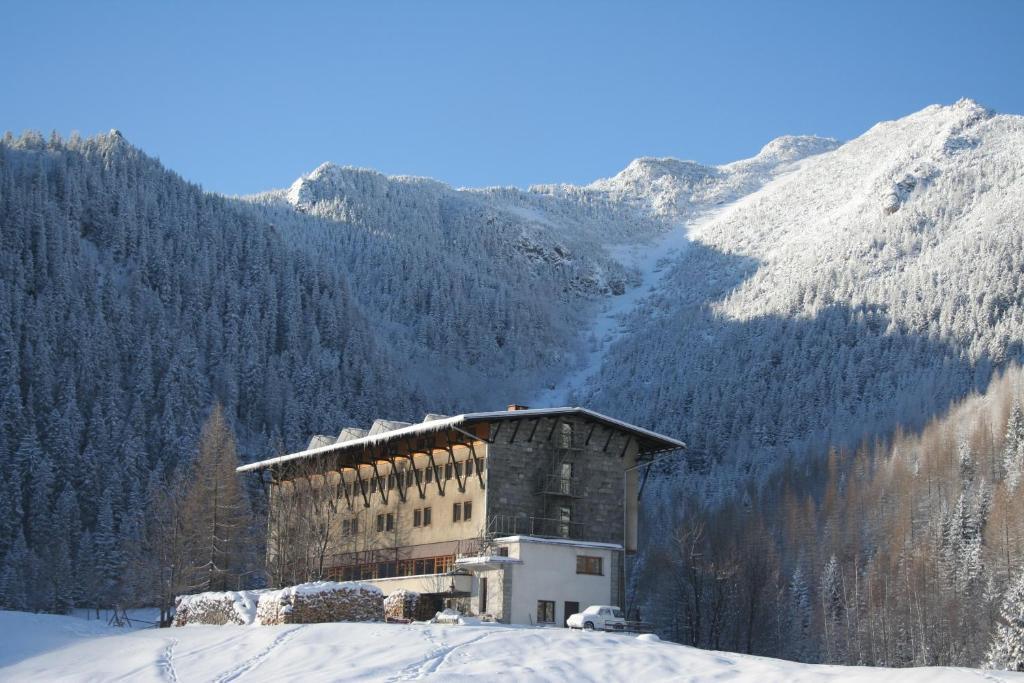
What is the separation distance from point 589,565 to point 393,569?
14.0 meters

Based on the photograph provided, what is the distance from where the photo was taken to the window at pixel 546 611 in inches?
2490

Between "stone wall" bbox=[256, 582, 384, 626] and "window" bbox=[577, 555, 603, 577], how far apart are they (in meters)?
17.4

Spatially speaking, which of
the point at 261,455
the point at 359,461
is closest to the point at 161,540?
the point at 359,461

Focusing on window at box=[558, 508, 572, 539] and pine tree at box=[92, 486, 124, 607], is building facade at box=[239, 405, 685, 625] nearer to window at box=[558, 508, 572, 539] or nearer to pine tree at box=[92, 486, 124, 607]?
window at box=[558, 508, 572, 539]

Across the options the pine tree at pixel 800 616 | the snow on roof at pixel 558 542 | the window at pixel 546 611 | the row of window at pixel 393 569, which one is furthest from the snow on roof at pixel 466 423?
the pine tree at pixel 800 616

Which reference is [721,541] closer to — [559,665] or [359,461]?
[359,461]

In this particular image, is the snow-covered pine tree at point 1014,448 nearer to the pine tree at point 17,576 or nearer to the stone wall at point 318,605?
the stone wall at point 318,605

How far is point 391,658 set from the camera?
3862cm

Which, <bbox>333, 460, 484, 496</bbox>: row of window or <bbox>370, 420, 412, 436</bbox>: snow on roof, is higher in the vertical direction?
<bbox>370, 420, 412, 436</bbox>: snow on roof

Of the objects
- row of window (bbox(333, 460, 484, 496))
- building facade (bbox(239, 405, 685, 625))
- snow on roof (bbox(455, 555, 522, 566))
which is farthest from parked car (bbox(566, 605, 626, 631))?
row of window (bbox(333, 460, 484, 496))

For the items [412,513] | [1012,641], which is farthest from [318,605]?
[1012,641]

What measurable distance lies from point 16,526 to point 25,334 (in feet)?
161

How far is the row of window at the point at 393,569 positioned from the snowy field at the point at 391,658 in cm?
2077

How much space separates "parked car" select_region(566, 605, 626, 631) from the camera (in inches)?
2218
